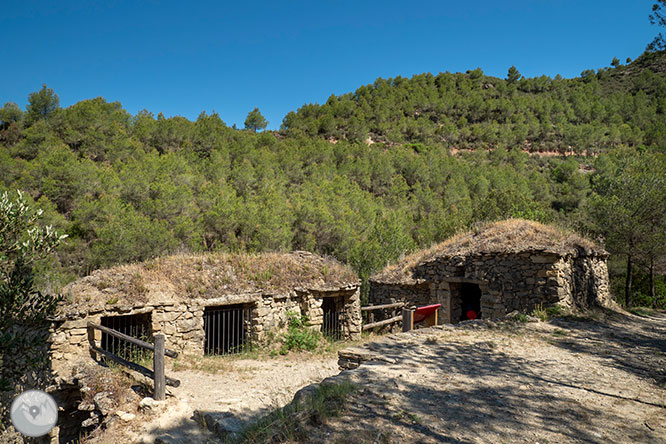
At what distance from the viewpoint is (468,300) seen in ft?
43.5

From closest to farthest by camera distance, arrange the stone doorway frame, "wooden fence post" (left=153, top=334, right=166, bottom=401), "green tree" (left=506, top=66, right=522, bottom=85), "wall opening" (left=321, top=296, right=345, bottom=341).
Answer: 1. "wooden fence post" (left=153, top=334, right=166, bottom=401)
2. "wall opening" (left=321, top=296, right=345, bottom=341)
3. the stone doorway frame
4. "green tree" (left=506, top=66, right=522, bottom=85)

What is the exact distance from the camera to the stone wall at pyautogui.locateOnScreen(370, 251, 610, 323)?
10.1 meters

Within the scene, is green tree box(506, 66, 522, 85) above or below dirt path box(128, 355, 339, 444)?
above

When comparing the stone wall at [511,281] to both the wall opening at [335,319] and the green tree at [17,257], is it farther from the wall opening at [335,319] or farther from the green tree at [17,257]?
the green tree at [17,257]

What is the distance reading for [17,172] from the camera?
575 inches

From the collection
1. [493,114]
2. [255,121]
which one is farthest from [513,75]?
[255,121]

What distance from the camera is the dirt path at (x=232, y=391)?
5.93 m

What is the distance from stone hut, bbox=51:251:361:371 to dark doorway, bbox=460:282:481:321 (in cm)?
366

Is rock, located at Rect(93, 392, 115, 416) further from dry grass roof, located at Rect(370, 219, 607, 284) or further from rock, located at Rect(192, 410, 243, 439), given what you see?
dry grass roof, located at Rect(370, 219, 607, 284)

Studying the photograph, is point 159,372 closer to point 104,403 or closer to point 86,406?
point 104,403

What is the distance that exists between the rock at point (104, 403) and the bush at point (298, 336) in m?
3.96

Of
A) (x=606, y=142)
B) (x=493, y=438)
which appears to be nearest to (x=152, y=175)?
(x=493, y=438)

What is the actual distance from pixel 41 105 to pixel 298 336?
20188 millimetres

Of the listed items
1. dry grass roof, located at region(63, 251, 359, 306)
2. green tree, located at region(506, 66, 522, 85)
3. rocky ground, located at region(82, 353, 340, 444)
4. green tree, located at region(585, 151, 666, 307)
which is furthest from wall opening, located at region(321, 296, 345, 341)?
green tree, located at region(506, 66, 522, 85)
